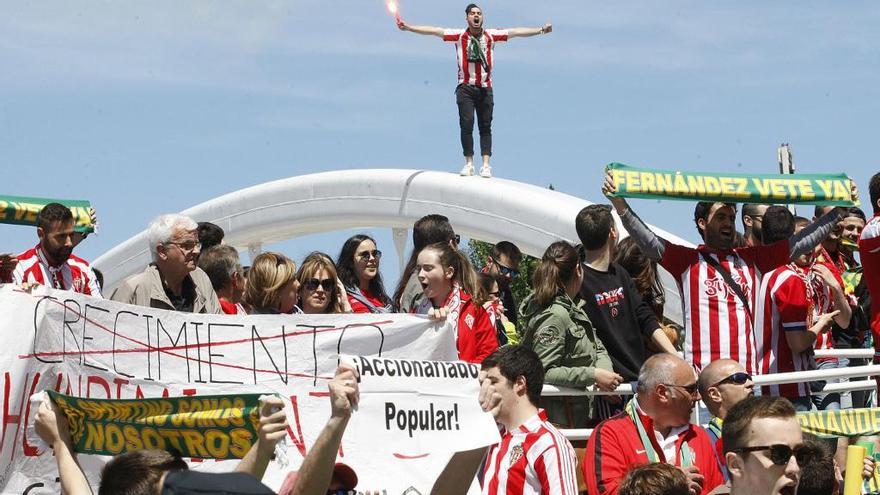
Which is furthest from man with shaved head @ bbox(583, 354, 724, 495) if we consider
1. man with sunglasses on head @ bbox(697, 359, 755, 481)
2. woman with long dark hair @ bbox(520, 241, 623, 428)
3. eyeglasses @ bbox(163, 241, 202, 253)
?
eyeglasses @ bbox(163, 241, 202, 253)

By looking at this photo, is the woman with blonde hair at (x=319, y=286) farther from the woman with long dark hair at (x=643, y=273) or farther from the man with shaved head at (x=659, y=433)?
the woman with long dark hair at (x=643, y=273)

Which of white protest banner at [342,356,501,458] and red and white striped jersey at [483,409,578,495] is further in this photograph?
white protest banner at [342,356,501,458]

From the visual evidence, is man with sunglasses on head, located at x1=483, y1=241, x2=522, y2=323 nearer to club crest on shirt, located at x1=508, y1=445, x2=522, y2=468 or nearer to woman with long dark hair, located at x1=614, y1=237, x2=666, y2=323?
woman with long dark hair, located at x1=614, y1=237, x2=666, y2=323

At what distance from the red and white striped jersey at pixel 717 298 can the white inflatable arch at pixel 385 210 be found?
261 inches

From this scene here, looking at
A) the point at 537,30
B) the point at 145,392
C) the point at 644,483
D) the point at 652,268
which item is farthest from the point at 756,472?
the point at 537,30

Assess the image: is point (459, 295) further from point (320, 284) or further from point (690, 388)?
point (690, 388)

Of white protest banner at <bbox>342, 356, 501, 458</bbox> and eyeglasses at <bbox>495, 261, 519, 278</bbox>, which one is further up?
eyeglasses at <bbox>495, 261, 519, 278</bbox>

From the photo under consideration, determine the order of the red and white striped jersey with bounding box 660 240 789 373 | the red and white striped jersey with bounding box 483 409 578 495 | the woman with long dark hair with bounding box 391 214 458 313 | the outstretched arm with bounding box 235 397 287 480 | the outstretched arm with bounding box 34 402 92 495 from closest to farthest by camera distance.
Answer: the outstretched arm with bounding box 235 397 287 480, the outstretched arm with bounding box 34 402 92 495, the red and white striped jersey with bounding box 483 409 578 495, the red and white striped jersey with bounding box 660 240 789 373, the woman with long dark hair with bounding box 391 214 458 313

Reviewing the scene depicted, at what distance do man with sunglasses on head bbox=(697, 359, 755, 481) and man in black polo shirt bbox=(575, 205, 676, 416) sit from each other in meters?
1.44

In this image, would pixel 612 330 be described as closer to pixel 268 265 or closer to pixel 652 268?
pixel 652 268

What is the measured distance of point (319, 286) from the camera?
25.4 feet

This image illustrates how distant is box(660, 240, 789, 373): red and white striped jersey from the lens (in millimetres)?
8141

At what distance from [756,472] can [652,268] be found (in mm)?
4290

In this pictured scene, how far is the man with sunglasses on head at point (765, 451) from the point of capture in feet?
16.3
